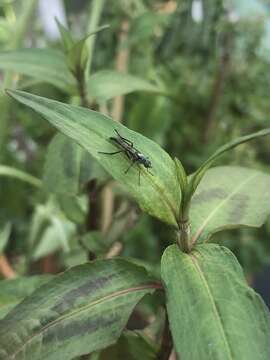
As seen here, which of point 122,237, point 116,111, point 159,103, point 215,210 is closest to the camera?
point 215,210

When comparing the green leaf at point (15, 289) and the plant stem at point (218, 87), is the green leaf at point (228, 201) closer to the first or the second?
the green leaf at point (15, 289)

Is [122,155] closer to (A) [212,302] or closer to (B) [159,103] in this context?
(A) [212,302]

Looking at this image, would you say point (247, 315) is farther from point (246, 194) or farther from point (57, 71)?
point (57, 71)

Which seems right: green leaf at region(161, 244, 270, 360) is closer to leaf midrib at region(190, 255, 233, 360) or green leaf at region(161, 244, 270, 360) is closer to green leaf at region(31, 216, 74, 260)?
leaf midrib at region(190, 255, 233, 360)

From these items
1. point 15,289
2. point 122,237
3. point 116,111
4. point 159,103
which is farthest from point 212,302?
point 159,103

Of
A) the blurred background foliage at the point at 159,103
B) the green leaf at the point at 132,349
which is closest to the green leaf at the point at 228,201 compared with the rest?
the green leaf at the point at 132,349

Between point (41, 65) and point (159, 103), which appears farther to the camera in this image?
point (159, 103)

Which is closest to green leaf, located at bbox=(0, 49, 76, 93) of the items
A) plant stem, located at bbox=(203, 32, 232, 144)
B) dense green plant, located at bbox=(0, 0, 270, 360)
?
dense green plant, located at bbox=(0, 0, 270, 360)
